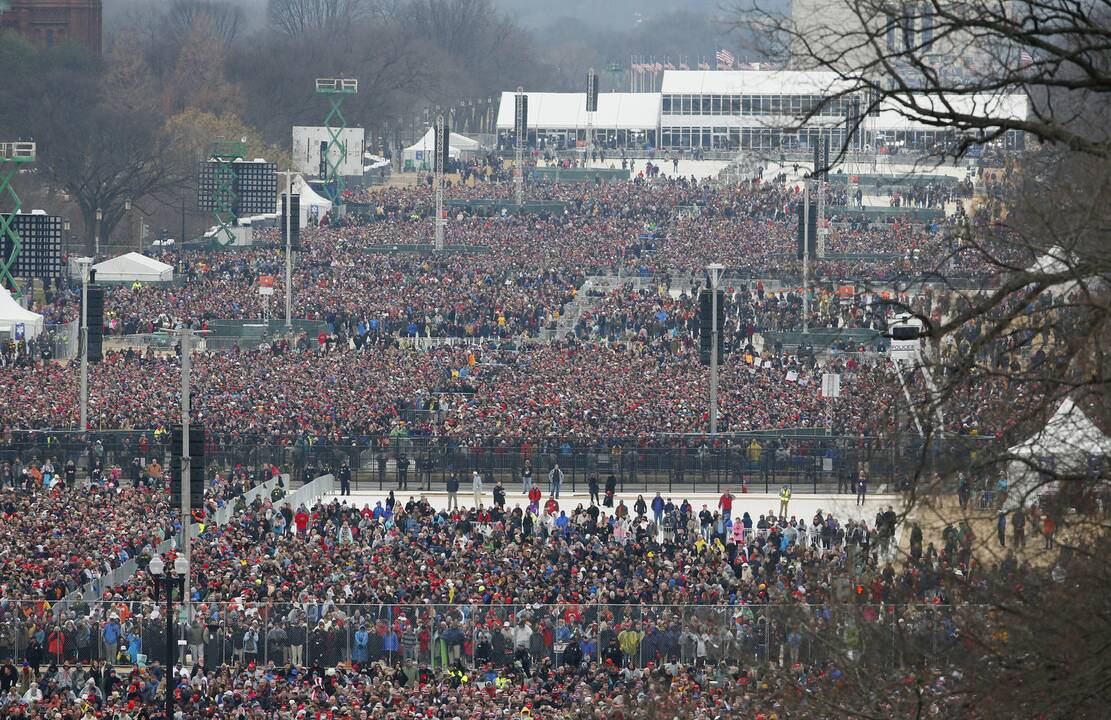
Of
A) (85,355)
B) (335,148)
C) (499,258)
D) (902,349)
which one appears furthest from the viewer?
(335,148)

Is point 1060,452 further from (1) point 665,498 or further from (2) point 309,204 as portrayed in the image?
(2) point 309,204

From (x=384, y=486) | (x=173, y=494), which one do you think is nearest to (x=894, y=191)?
(x=384, y=486)

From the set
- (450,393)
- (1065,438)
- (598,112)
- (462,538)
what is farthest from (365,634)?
(598,112)

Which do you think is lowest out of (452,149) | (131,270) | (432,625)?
(432,625)

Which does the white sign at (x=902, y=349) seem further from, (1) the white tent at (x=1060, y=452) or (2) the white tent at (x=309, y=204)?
(2) the white tent at (x=309, y=204)

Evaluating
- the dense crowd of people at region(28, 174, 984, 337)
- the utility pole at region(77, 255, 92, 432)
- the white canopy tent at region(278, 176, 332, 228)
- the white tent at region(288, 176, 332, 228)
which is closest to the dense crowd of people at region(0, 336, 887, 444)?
the utility pole at region(77, 255, 92, 432)

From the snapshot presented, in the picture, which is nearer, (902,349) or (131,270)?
(902,349)

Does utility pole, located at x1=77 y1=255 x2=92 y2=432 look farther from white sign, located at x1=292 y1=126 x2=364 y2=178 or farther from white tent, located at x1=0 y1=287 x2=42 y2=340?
white sign, located at x1=292 y1=126 x2=364 y2=178
